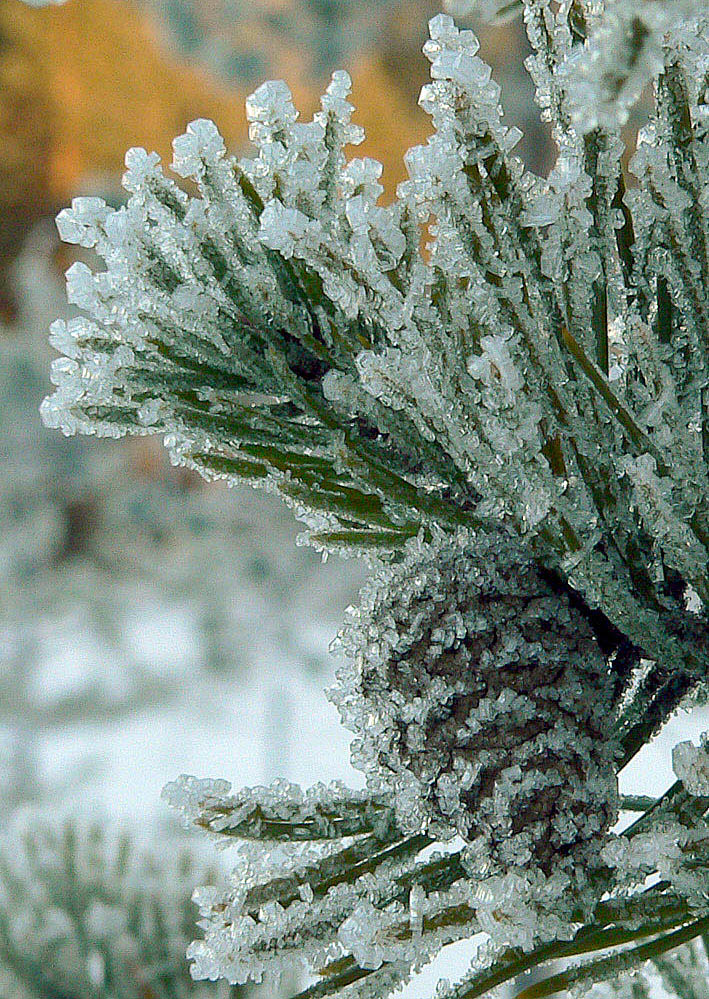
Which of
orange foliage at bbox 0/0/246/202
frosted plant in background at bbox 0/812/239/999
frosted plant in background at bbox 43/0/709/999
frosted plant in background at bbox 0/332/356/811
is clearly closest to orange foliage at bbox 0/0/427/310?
orange foliage at bbox 0/0/246/202

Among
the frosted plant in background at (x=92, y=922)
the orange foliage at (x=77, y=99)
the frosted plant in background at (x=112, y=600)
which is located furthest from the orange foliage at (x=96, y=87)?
the frosted plant in background at (x=92, y=922)

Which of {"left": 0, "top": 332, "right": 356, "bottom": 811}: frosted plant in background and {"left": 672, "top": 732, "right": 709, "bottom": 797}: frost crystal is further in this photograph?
{"left": 0, "top": 332, "right": 356, "bottom": 811}: frosted plant in background

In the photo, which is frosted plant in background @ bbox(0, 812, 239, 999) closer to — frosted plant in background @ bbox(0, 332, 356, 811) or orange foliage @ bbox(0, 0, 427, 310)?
frosted plant in background @ bbox(0, 332, 356, 811)

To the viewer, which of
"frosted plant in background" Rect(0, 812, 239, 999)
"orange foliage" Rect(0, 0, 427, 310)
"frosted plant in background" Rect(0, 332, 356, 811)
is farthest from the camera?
"orange foliage" Rect(0, 0, 427, 310)

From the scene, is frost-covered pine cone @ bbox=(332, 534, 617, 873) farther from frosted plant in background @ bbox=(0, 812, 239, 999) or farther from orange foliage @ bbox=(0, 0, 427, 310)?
orange foliage @ bbox=(0, 0, 427, 310)

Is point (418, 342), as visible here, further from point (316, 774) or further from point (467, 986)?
point (316, 774)

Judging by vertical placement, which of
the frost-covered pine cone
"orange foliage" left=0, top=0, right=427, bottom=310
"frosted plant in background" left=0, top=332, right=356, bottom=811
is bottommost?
the frost-covered pine cone

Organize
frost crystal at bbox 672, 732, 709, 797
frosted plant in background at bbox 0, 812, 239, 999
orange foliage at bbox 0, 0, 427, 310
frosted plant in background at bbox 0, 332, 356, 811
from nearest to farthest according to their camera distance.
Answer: frost crystal at bbox 672, 732, 709, 797 → frosted plant in background at bbox 0, 812, 239, 999 → frosted plant in background at bbox 0, 332, 356, 811 → orange foliage at bbox 0, 0, 427, 310

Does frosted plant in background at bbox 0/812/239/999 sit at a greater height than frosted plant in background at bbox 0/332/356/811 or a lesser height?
lesser
